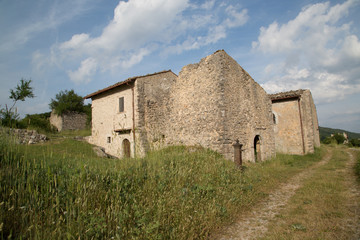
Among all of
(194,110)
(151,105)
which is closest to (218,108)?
(194,110)

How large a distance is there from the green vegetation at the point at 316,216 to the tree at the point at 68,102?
87.3 feet

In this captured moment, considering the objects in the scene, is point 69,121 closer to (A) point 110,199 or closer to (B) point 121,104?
(B) point 121,104

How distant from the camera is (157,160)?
5.18 metres

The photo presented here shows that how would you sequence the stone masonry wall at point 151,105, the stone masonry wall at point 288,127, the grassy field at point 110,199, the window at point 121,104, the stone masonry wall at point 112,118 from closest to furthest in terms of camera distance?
the grassy field at point 110,199 → the stone masonry wall at point 151,105 → the stone masonry wall at point 112,118 → the window at point 121,104 → the stone masonry wall at point 288,127

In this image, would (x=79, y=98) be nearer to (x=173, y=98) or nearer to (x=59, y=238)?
(x=173, y=98)

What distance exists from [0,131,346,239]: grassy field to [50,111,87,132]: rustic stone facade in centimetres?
2277

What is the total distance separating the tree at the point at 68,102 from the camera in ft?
79.5

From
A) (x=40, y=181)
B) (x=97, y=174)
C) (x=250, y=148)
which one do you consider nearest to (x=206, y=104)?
(x=250, y=148)

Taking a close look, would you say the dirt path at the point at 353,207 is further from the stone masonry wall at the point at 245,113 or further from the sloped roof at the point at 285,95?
the sloped roof at the point at 285,95

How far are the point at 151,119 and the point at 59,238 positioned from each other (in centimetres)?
1014

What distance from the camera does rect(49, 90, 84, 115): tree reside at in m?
24.2

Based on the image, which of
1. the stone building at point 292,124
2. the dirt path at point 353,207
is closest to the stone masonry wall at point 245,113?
the stone building at point 292,124

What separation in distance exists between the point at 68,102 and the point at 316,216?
28.2 metres

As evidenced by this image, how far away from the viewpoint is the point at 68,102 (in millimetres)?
25078
